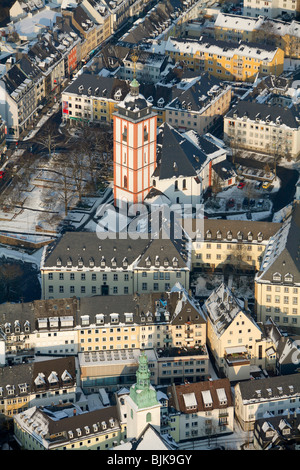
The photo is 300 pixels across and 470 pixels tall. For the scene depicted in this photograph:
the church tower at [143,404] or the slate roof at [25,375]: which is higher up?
the church tower at [143,404]

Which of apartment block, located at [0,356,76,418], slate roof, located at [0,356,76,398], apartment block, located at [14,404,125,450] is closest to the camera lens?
apartment block, located at [14,404,125,450]

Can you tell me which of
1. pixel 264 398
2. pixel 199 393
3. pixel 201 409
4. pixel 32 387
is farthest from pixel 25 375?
pixel 264 398

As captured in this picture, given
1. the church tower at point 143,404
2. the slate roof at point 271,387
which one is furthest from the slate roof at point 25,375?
the slate roof at point 271,387

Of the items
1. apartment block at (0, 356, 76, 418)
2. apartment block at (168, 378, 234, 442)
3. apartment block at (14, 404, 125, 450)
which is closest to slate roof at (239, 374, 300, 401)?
apartment block at (168, 378, 234, 442)

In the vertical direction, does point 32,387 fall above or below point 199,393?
below

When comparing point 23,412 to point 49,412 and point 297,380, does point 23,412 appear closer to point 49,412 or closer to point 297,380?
point 49,412

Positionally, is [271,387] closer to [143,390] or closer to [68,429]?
[143,390]

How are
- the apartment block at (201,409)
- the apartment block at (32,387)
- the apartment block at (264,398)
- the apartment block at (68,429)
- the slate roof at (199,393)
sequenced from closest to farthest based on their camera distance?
the apartment block at (68,429) → the apartment block at (201,409) → the slate roof at (199,393) → the apartment block at (264,398) → the apartment block at (32,387)

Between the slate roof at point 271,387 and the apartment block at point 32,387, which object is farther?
the apartment block at point 32,387

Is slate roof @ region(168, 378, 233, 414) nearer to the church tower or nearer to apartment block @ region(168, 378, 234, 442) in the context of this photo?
apartment block @ region(168, 378, 234, 442)

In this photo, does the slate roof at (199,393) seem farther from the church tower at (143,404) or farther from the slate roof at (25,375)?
the slate roof at (25,375)
